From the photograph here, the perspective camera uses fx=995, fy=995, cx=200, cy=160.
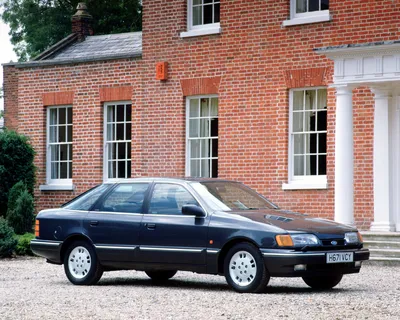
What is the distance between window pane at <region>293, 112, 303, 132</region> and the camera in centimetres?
2016

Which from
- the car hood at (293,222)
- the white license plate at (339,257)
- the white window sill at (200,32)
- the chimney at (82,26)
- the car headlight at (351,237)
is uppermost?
the chimney at (82,26)

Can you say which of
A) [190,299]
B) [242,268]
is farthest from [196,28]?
[190,299]

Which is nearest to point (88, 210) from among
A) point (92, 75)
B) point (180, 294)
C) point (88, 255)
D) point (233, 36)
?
point (88, 255)

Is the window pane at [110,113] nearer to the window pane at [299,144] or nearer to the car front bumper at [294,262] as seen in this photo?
the window pane at [299,144]

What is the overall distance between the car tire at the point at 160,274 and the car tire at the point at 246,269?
6.68ft

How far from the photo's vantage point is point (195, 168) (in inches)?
869

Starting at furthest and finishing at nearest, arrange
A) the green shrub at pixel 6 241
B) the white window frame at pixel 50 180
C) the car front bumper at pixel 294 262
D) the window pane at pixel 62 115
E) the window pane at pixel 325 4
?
the window pane at pixel 62 115 → the white window frame at pixel 50 180 → the window pane at pixel 325 4 → the green shrub at pixel 6 241 → the car front bumper at pixel 294 262

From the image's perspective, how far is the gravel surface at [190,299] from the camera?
997 cm

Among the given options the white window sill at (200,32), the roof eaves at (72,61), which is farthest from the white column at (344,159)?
the roof eaves at (72,61)

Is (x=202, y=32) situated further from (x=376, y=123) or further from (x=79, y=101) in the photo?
(x=376, y=123)

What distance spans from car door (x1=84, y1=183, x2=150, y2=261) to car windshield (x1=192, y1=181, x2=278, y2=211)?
2.82 feet

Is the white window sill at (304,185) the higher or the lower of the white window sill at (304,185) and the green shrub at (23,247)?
the higher

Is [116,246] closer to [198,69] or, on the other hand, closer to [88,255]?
[88,255]

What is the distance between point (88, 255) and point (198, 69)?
8902mm
